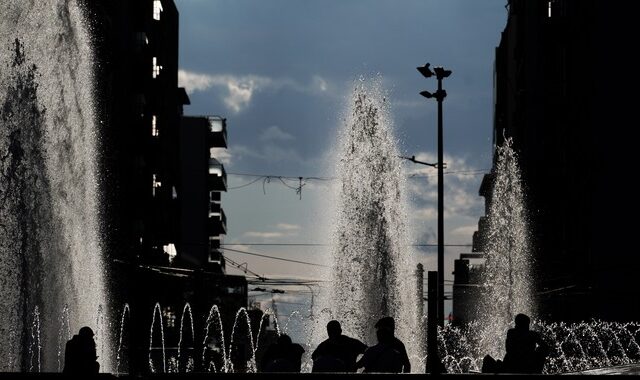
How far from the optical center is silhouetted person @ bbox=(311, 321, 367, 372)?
14438 mm

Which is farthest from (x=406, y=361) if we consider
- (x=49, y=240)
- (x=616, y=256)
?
(x=616, y=256)

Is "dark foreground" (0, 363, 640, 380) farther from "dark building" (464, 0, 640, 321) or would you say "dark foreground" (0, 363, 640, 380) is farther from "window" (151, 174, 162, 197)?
"window" (151, 174, 162, 197)

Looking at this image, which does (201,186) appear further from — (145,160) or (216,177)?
(145,160)

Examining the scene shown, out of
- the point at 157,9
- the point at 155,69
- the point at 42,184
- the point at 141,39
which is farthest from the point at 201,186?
the point at 42,184

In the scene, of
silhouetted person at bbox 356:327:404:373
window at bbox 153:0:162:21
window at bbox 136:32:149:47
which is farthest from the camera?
window at bbox 153:0:162:21

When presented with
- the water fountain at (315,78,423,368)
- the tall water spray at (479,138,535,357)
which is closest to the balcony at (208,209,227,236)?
the tall water spray at (479,138,535,357)

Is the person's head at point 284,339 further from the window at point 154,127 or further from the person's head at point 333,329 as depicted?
the window at point 154,127

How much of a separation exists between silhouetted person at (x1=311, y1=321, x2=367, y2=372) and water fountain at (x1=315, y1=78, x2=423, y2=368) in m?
18.7

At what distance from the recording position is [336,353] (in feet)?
49.3

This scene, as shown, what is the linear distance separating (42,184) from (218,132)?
12010 centimetres

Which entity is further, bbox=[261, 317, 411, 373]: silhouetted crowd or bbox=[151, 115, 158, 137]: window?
bbox=[151, 115, 158, 137]: window

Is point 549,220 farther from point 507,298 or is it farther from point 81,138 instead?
point 81,138

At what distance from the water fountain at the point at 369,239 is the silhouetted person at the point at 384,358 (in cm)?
1906

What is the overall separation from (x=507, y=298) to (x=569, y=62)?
1442cm
